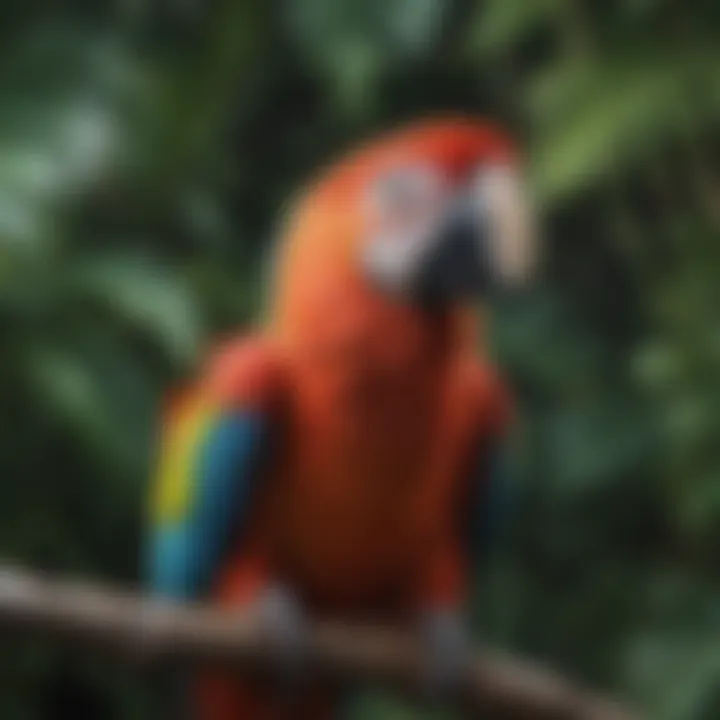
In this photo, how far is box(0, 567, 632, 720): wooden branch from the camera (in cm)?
109

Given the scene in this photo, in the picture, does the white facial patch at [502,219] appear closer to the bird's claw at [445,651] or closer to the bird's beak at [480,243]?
the bird's beak at [480,243]

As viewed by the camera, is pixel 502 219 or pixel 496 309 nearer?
pixel 502 219

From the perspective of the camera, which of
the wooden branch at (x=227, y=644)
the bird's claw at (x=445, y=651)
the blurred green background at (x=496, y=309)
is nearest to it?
the wooden branch at (x=227, y=644)

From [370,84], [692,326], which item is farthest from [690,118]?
[370,84]

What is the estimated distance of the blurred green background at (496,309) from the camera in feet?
5.69

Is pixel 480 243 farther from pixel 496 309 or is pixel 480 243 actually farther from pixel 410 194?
pixel 496 309

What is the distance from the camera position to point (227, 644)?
1152mm

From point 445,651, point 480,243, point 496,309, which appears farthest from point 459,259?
point 496,309

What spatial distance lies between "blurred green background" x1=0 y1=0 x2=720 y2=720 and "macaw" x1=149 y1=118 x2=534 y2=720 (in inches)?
11.2

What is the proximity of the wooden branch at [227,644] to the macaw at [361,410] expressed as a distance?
73mm

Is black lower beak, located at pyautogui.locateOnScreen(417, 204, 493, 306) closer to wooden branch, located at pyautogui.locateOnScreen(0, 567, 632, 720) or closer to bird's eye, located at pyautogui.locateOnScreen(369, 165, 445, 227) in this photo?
bird's eye, located at pyautogui.locateOnScreen(369, 165, 445, 227)

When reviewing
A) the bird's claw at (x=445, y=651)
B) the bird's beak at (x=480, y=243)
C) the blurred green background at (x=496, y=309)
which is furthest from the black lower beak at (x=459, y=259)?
the blurred green background at (x=496, y=309)

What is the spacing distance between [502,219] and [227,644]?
0.33 meters

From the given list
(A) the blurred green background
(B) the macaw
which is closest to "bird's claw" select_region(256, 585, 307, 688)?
(B) the macaw
